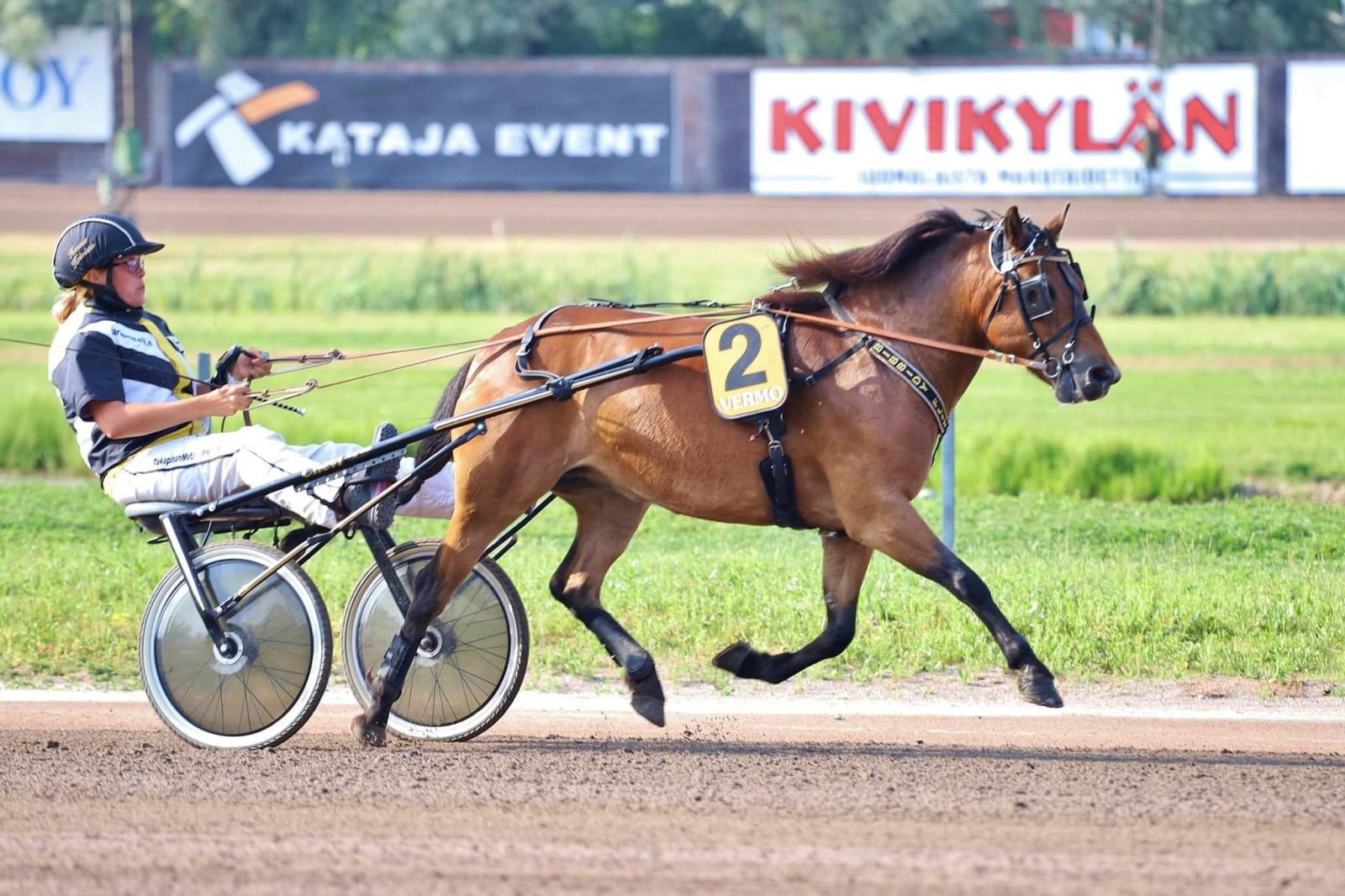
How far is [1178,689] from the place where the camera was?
22.4 feet

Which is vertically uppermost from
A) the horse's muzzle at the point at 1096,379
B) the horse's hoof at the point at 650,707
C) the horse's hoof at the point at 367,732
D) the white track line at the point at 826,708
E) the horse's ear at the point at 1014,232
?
the horse's ear at the point at 1014,232

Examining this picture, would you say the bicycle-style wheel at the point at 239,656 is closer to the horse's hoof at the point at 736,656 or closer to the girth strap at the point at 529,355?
the girth strap at the point at 529,355

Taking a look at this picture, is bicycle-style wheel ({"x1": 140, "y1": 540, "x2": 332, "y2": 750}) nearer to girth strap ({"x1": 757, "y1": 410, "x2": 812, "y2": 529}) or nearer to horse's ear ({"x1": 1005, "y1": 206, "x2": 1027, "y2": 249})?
girth strap ({"x1": 757, "y1": 410, "x2": 812, "y2": 529})

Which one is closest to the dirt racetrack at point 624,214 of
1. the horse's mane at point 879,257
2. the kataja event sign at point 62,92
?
the kataja event sign at point 62,92

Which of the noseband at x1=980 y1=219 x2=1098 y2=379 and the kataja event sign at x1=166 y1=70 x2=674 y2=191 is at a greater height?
the kataja event sign at x1=166 y1=70 x2=674 y2=191

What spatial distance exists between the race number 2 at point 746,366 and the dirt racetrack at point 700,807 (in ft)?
3.79

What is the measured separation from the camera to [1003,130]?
1956cm

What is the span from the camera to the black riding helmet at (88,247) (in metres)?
5.77

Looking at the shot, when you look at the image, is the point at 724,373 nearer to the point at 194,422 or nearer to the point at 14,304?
the point at 194,422

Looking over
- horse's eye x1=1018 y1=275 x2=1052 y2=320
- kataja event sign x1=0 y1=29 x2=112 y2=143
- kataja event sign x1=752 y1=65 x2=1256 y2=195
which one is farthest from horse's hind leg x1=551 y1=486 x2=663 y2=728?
kataja event sign x1=0 y1=29 x2=112 y2=143

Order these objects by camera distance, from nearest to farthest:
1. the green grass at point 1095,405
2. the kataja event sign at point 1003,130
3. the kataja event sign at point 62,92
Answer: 1. the green grass at point 1095,405
2. the kataja event sign at point 1003,130
3. the kataja event sign at point 62,92

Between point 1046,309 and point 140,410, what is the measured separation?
117 inches

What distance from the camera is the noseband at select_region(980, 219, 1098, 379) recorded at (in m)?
5.70

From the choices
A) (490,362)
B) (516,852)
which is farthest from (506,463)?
(516,852)
